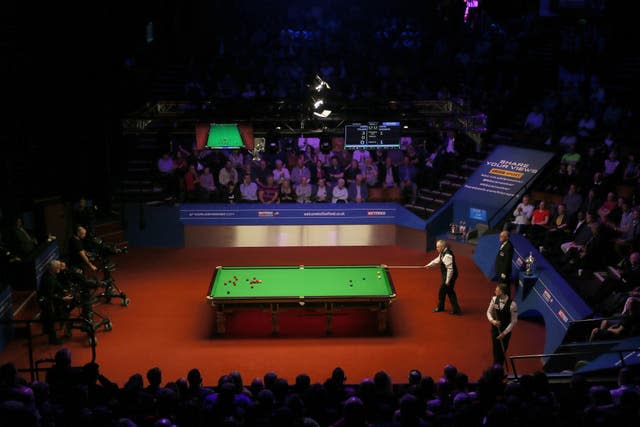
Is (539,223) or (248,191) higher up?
(248,191)

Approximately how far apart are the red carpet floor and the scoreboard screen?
3.94 metres

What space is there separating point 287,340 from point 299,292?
88cm

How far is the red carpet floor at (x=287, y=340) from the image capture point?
11.8 m

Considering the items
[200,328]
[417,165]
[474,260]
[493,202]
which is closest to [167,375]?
[200,328]

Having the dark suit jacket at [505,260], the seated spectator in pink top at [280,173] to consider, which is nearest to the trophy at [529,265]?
the dark suit jacket at [505,260]

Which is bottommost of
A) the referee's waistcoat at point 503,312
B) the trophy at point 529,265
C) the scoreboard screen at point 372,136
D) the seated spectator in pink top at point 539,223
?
the referee's waistcoat at point 503,312

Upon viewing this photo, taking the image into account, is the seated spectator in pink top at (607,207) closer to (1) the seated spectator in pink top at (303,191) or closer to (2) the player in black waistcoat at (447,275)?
(2) the player in black waistcoat at (447,275)

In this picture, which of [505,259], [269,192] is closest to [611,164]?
[505,259]

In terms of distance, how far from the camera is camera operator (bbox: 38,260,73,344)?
41.1ft

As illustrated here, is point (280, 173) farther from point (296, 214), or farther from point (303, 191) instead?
point (296, 214)

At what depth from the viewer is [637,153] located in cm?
1720

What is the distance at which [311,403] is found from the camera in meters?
6.98

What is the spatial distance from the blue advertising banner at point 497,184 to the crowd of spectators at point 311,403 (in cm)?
1047

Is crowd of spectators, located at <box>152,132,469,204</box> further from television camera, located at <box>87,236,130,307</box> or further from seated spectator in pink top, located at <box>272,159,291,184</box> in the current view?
television camera, located at <box>87,236,130,307</box>
